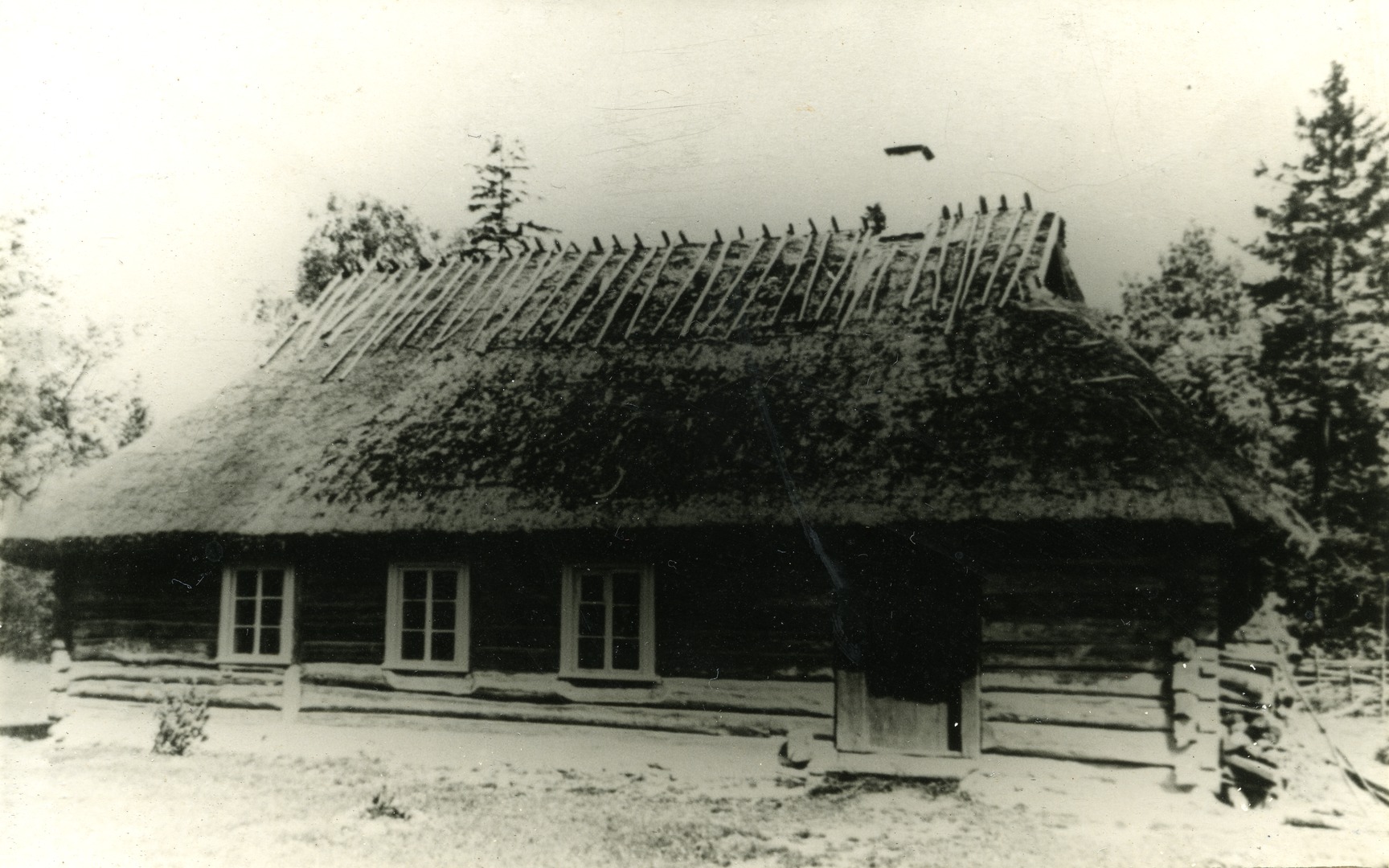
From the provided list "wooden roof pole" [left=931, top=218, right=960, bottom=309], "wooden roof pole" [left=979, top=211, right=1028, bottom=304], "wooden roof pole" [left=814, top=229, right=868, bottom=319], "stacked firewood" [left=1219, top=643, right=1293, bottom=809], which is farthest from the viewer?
"wooden roof pole" [left=814, top=229, right=868, bottom=319]

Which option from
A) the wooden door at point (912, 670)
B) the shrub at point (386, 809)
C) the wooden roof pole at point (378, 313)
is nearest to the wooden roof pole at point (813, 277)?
the wooden door at point (912, 670)

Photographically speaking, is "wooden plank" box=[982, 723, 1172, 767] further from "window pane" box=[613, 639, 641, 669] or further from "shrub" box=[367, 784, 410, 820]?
"shrub" box=[367, 784, 410, 820]

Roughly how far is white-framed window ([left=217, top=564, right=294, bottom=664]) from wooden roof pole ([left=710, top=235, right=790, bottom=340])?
4.71m

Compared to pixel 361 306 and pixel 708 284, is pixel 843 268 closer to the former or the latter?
pixel 708 284

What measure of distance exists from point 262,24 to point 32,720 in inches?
276

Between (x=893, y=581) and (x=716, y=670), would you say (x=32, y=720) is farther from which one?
(x=893, y=581)

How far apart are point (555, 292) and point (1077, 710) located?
618cm

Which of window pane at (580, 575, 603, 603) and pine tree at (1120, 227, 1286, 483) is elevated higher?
pine tree at (1120, 227, 1286, 483)

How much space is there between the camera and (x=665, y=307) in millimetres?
9469

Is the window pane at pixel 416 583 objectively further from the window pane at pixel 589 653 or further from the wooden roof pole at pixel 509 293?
the wooden roof pole at pixel 509 293

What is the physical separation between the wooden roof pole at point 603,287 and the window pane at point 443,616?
109 inches

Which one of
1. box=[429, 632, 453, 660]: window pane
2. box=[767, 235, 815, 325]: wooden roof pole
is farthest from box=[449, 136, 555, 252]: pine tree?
box=[429, 632, 453, 660]: window pane

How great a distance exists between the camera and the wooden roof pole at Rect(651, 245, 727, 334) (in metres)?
9.29

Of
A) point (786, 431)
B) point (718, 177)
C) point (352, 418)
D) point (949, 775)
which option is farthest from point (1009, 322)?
point (352, 418)
